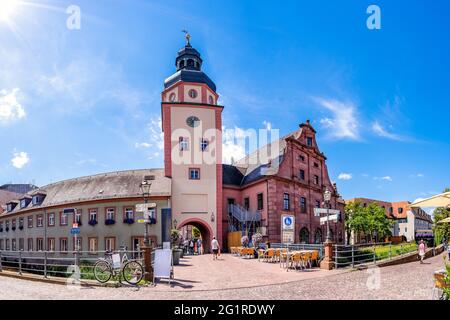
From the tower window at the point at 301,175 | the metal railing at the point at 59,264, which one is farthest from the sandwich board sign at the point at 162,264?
the tower window at the point at 301,175

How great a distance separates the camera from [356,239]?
6869 cm

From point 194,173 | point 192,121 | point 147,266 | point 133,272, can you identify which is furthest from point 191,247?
point 133,272

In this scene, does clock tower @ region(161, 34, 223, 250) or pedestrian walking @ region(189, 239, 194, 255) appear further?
clock tower @ region(161, 34, 223, 250)

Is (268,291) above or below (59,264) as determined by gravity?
above

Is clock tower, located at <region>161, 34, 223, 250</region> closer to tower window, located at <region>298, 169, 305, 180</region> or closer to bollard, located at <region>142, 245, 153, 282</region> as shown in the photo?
tower window, located at <region>298, 169, 305, 180</region>

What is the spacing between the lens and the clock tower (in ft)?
105

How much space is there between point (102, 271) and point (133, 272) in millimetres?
1039

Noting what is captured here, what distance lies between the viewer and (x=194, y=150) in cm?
3300

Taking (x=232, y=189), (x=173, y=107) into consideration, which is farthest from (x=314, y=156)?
(x=173, y=107)

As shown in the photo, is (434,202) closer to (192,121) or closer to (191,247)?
(191,247)

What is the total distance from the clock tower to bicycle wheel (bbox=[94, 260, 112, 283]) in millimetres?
18925

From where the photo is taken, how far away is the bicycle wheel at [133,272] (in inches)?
475

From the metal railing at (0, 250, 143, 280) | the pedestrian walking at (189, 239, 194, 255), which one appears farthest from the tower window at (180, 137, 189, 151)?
the metal railing at (0, 250, 143, 280)
